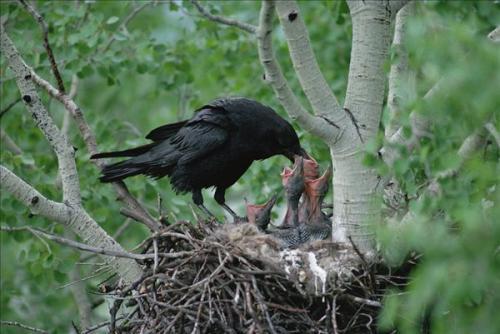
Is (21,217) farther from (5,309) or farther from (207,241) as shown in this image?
(207,241)

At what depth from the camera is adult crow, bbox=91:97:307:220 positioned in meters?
7.09

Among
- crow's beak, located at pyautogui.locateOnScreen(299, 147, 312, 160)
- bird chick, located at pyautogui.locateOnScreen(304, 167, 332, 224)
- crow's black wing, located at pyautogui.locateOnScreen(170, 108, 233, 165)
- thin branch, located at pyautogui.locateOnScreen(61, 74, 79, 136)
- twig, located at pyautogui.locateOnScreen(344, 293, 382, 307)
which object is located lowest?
twig, located at pyautogui.locateOnScreen(344, 293, 382, 307)

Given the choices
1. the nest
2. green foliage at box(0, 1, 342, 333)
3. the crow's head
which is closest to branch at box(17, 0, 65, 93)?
the nest

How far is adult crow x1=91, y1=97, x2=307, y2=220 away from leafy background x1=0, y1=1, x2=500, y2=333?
57 cm

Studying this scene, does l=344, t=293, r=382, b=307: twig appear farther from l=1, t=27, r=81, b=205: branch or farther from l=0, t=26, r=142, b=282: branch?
l=1, t=27, r=81, b=205: branch

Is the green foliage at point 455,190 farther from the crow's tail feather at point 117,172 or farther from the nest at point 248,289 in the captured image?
the crow's tail feather at point 117,172

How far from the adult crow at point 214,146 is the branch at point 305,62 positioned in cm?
169

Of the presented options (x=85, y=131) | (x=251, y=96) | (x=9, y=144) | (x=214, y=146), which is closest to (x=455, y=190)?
(x=85, y=131)

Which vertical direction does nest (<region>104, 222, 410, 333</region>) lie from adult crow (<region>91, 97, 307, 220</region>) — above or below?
below

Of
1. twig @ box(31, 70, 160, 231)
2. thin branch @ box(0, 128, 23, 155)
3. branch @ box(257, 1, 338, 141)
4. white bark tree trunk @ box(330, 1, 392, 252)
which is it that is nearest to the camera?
branch @ box(257, 1, 338, 141)

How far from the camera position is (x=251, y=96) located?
9227mm

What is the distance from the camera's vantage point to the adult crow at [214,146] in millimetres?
7086

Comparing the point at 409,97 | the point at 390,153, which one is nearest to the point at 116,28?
the point at 390,153

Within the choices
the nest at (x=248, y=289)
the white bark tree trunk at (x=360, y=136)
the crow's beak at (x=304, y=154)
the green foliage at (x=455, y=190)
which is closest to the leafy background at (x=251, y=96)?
the green foliage at (x=455, y=190)
